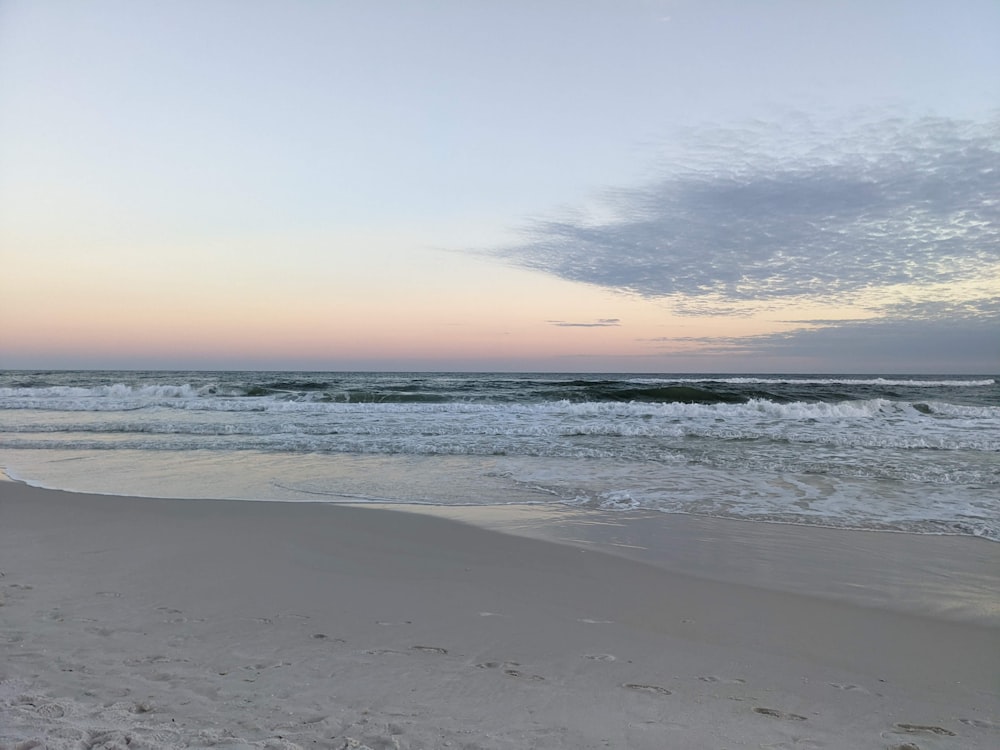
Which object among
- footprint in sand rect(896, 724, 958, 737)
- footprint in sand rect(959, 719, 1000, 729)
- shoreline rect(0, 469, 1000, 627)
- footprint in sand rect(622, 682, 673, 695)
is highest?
footprint in sand rect(622, 682, 673, 695)

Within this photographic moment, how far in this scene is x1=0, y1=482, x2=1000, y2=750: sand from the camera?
2.61 m

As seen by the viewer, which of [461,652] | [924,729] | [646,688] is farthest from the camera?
[461,652]

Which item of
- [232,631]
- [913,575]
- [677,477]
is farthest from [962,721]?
[677,477]

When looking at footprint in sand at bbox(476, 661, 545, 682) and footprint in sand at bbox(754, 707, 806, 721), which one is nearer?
footprint in sand at bbox(754, 707, 806, 721)

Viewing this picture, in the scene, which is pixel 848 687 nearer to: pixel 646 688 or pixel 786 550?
pixel 646 688

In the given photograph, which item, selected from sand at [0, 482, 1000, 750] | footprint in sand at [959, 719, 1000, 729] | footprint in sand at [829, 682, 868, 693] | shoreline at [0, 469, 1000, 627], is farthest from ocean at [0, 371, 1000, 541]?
footprint in sand at [959, 719, 1000, 729]

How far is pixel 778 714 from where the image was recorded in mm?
2814

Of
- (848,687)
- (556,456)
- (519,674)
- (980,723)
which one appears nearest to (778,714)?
(848,687)

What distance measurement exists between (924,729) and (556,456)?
9.08 meters

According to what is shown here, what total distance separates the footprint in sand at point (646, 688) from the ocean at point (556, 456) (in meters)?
4.47

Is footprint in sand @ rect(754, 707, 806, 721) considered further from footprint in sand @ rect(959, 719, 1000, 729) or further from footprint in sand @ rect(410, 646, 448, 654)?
footprint in sand @ rect(410, 646, 448, 654)

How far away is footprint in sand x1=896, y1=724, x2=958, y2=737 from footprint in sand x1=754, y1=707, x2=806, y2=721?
0.45 m

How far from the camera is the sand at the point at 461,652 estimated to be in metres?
2.61

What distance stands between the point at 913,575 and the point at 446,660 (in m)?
4.26
